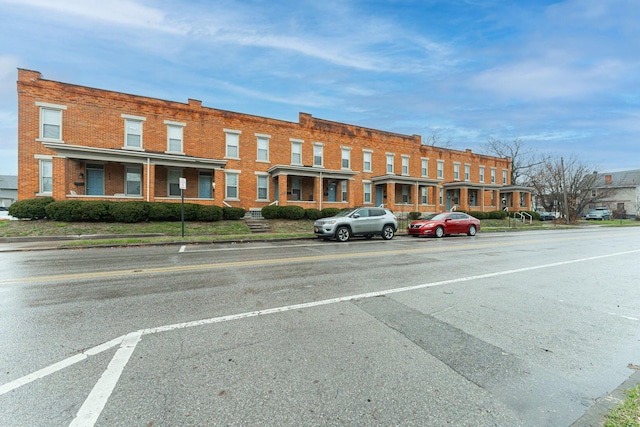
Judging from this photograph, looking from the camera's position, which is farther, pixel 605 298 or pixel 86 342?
pixel 605 298

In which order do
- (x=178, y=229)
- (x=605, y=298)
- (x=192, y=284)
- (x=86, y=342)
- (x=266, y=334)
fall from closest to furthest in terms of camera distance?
1. (x=86, y=342)
2. (x=266, y=334)
3. (x=605, y=298)
4. (x=192, y=284)
5. (x=178, y=229)

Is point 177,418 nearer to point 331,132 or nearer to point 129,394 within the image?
point 129,394

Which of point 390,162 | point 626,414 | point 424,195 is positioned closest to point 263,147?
point 390,162

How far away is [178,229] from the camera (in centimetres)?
1631

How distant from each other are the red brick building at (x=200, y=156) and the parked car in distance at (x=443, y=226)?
776 cm

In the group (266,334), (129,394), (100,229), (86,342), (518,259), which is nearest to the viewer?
(129,394)

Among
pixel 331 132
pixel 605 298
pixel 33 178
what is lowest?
pixel 605 298

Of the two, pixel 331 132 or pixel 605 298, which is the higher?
pixel 331 132

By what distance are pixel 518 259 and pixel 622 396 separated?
7819mm

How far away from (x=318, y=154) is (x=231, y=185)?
7.75 m

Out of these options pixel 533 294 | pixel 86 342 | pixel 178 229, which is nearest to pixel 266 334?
pixel 86 342

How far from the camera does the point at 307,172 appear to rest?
2241cm

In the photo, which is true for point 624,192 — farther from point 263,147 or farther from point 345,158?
point 263,147

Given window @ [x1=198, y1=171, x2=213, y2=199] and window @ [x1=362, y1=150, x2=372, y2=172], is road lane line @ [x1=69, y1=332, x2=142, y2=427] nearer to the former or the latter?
window @ [x1=198, y1=171, x2=213, y2=199]
